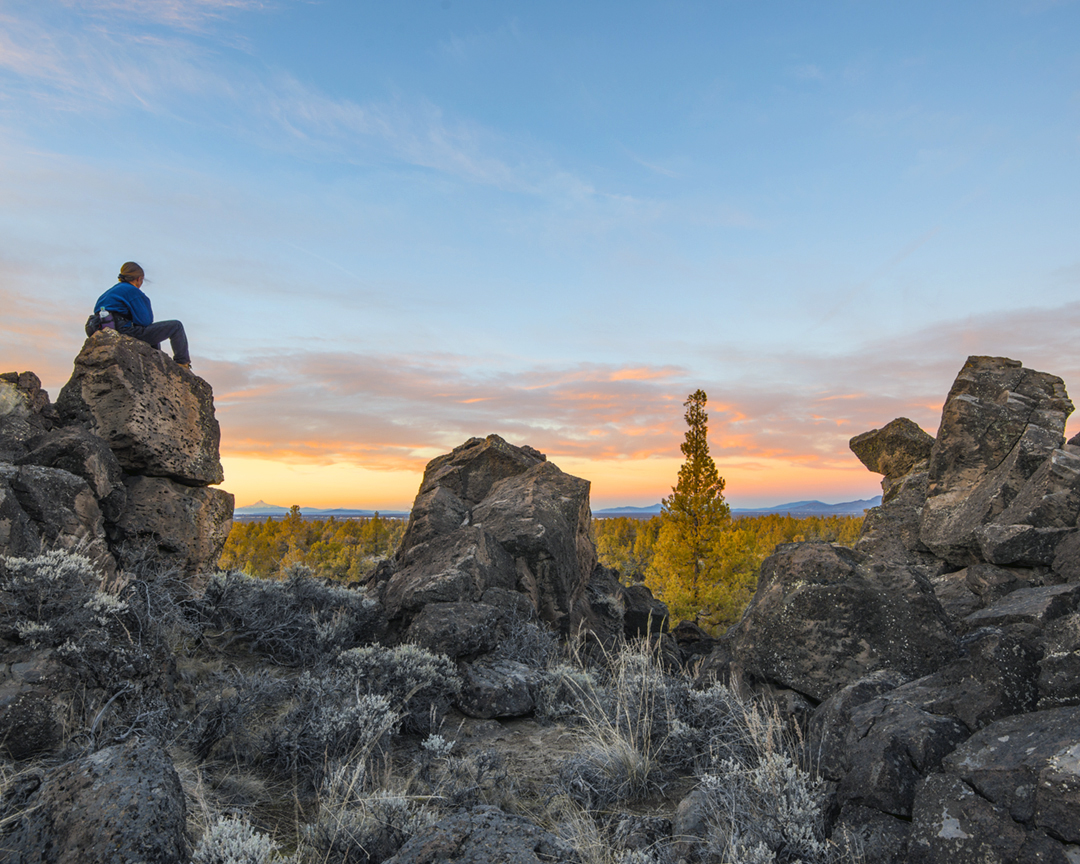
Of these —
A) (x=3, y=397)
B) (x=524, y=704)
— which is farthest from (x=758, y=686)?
(x=3, y=397)

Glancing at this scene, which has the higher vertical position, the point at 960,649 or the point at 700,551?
the point at 960,649

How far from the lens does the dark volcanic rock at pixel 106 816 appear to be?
2902mm

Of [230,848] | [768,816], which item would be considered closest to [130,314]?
[230,848]

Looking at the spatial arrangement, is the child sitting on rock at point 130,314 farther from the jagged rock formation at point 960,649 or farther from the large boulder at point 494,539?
the jagged rock formation at point 960,649

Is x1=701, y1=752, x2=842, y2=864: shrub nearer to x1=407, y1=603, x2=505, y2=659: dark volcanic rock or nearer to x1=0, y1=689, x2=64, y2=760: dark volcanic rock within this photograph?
x1=407, y1=603, x2=505, y2=659: dark volcanic rock

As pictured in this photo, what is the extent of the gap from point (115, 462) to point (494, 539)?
203 inches

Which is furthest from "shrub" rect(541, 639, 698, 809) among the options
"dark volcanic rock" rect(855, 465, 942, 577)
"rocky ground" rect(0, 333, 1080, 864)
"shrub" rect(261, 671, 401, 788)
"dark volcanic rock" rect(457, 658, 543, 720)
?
"dark volcanic rock" rect(855, 465, 942, 577)

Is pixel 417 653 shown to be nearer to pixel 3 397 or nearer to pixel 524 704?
pixel 524 704

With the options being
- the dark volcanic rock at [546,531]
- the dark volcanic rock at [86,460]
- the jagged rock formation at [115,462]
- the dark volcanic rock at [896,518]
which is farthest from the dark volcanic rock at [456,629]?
the dark volcanic rock at [896,518]

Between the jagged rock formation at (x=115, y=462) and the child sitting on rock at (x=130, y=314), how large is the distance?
1.39 ft

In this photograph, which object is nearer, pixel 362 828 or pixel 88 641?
pixel 362 828

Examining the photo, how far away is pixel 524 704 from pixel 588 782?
1964 millimetres

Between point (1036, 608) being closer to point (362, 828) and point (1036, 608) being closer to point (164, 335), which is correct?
point (362, 828)

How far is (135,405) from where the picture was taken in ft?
24.7
